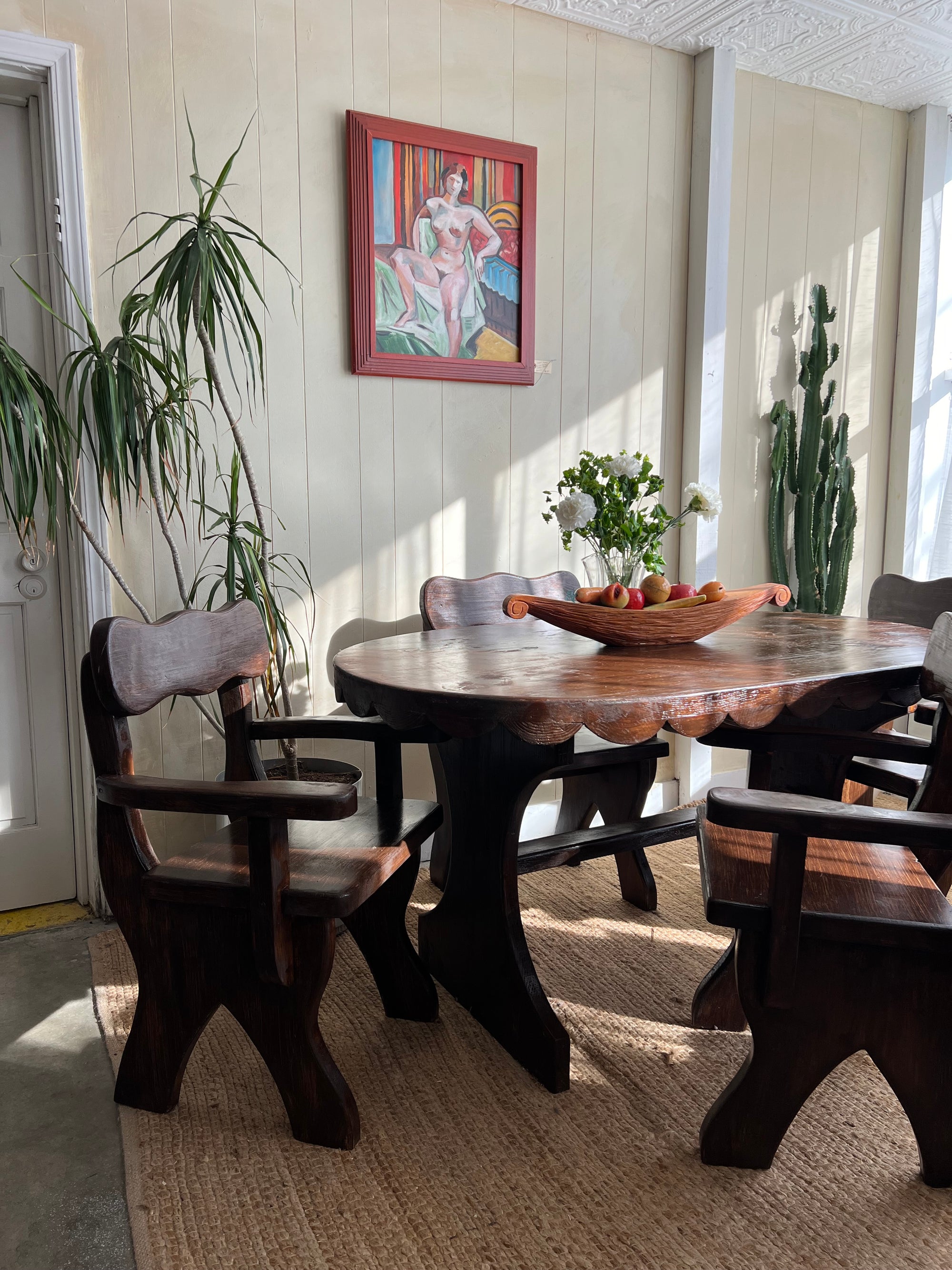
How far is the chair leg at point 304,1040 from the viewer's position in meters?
1.55

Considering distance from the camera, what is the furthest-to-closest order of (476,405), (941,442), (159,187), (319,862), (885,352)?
(941,442), (885,352), (476,405), (159,187), (319,862)

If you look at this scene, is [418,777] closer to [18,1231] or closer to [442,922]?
[442,922]

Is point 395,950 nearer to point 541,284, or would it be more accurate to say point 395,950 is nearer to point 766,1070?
point 766,1070

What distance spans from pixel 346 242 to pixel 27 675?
1.60 m

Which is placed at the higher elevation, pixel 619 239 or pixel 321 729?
pixel 619 239

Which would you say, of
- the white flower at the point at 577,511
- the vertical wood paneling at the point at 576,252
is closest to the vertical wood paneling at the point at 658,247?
the vertical wood paneling at the point at 576,252

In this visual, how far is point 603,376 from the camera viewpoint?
3309 mm

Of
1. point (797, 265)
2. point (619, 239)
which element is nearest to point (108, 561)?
point (619, 239)

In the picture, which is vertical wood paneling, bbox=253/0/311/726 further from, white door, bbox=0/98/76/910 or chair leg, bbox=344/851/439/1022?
chair leg, bbox=344/851/439/1022

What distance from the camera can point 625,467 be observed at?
2277mm

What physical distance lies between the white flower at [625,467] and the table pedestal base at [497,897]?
0.80 m

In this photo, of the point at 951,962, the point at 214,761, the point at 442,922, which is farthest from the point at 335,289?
the point at 951,962

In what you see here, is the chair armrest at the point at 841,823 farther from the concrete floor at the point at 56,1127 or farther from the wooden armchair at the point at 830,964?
the concrete floor at the point at 56,1127

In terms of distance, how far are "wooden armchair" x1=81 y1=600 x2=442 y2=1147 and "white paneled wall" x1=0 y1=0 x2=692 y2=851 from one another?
1.04 m
